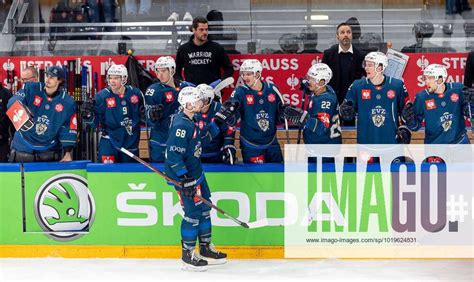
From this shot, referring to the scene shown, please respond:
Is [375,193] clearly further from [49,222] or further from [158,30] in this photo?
[158,30]

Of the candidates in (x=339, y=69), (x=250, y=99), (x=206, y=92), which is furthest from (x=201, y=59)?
(x=206, y=92)

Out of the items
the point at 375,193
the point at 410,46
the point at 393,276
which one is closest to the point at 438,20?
the point at 410,46

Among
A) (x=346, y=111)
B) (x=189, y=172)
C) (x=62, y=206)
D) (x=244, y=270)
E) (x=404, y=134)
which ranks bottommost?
(x=244, y=270)

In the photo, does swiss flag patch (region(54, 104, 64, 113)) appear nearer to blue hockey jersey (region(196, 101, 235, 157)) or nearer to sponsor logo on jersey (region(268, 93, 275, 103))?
blue hockey jersey (region(196, 101, 235, 157))

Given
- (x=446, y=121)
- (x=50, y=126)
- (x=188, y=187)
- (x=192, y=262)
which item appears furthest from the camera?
(x=50, y=126)

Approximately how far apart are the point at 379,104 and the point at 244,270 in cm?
207

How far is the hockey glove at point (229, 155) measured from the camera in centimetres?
1013

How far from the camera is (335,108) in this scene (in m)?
10.5

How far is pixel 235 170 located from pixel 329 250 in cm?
106

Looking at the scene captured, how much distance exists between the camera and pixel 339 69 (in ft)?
37.3

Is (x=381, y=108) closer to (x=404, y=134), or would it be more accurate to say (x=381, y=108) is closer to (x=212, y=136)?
(x=404, y=134)

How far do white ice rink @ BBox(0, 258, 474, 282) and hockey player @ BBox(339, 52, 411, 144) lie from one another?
1281mm

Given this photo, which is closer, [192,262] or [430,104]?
[192,262]

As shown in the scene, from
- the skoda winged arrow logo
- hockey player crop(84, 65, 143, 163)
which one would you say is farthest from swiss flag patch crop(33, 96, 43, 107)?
the skoda winged arrow logo
